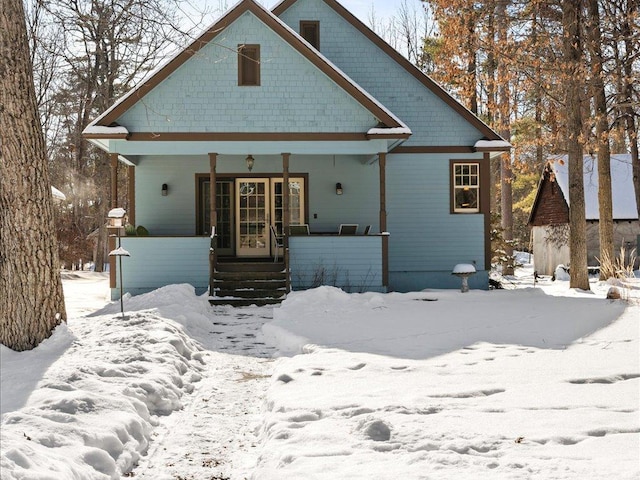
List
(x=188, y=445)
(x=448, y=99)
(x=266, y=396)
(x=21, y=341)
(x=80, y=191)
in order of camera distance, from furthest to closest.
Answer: (x=80, y=191) < (x=448, y=99) < (x=21, y=341) < (x=266, y=396) < (x=188, y=445)

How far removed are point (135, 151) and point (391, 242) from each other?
261 inches

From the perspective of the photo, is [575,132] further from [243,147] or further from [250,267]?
[250,267]

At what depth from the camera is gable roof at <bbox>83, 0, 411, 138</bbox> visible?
13.7 metres

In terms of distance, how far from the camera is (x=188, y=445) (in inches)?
191

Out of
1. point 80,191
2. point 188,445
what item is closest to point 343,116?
point 188,445

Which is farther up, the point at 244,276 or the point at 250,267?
the point at 250,267

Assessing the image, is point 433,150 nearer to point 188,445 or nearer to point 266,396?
point 266,396

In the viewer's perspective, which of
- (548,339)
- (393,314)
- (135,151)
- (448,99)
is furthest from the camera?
(448,99)

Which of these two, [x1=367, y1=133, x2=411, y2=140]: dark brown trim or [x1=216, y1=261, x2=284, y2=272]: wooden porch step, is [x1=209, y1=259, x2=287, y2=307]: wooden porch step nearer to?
[x1=216, y1=261, x2=284, y2=272]: wooden porch step

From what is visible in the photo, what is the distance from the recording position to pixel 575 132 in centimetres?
1539

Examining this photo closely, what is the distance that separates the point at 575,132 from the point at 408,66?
14.5 ft

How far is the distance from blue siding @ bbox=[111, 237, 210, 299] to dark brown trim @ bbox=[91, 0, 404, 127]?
2779 millimetres

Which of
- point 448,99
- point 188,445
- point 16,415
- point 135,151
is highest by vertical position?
point 448,99

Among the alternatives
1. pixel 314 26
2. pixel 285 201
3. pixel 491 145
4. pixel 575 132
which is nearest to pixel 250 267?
pixel 285 201
